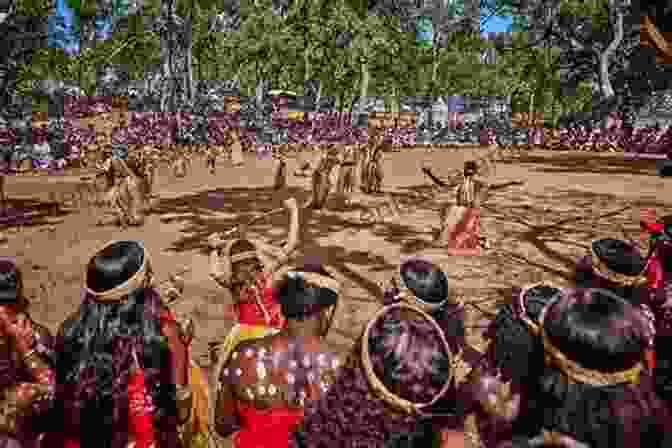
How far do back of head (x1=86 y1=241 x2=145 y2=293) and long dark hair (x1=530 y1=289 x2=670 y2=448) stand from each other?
2011mm

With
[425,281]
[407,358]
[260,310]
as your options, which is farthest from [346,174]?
[407,358]

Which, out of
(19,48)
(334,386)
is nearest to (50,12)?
(19,48)

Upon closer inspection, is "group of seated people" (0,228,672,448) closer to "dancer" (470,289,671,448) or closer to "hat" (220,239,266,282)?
"dancer" (470,289,671,448)

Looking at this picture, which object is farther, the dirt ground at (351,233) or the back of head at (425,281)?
the dirt ground at (351,233)

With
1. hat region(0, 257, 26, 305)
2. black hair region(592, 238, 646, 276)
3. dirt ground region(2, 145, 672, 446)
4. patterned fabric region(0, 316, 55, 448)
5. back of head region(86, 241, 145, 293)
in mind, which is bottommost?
dirt ground region(2, 145, 672, 446)

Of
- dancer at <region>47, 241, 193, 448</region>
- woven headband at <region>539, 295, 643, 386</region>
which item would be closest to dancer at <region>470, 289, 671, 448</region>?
woven headband at <region>539, 295, 643, 386</region>

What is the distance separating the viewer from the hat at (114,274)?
2.45 meters

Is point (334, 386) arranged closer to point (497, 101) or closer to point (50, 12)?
A: point (50, 12)

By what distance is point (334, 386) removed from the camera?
202 cm

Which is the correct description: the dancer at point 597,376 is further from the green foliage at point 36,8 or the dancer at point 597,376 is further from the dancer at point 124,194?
the green foliage at point 36,8

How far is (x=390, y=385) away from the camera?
1.86 m

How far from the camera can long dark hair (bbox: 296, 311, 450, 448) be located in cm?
187

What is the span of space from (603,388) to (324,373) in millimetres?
1185

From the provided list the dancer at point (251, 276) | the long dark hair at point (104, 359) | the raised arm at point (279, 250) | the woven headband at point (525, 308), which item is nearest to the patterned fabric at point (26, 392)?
the long dark hair at point (104, 359)
